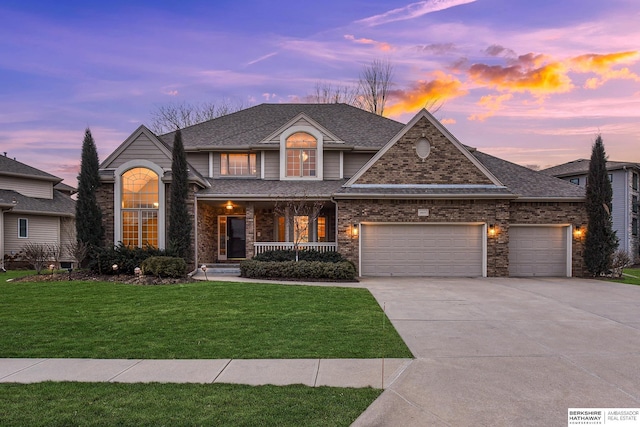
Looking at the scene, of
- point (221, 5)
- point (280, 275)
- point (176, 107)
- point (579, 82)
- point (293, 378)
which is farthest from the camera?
point (176, 107)

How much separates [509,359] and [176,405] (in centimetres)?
455

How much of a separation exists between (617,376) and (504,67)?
18613 mm

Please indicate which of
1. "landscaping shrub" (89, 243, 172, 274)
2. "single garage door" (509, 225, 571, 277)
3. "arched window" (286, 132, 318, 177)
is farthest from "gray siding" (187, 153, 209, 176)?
"single garage door" (509, 225, 571, 277)

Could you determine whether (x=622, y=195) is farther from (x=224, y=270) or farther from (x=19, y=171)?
(x=19, y=171)

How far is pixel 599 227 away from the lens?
15.4 meters

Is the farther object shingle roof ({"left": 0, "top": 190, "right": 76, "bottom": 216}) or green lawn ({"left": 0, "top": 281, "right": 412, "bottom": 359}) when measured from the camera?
shingle roof ({"left": 0, "top": 190, "right": 76, "bottom": 216})

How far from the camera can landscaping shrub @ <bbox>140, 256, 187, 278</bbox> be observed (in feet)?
42.4

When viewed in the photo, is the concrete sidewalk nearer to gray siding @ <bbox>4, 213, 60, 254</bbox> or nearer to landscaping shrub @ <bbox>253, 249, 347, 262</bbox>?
landscaping shrub @ <bbox>253, 249, 347, 262</bbox>

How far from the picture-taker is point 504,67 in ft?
63.4

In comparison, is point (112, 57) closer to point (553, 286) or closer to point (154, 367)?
point (154, 367)

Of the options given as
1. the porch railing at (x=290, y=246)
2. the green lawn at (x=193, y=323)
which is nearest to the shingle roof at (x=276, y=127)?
the porch railing at (x=290, y=246)

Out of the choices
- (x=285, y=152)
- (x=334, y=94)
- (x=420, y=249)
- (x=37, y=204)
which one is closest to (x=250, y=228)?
(x=285, y=152)

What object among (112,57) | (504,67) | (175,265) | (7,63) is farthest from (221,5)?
(504,67)

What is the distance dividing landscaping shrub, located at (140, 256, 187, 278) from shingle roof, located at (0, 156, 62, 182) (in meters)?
15.2
